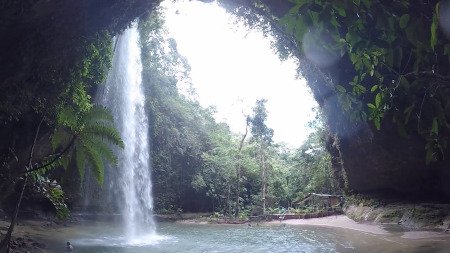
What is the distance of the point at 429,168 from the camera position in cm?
1320

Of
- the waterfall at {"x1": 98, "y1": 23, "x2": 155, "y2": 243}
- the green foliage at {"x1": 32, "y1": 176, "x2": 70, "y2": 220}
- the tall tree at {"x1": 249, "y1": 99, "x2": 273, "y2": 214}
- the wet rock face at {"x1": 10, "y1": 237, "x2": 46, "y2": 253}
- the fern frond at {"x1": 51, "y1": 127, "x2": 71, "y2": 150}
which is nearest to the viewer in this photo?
the wet rock face at {"x1": 10, "y1": 237, "x2": 46, "y2": 253}

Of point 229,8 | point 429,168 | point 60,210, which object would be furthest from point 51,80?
point 429,168

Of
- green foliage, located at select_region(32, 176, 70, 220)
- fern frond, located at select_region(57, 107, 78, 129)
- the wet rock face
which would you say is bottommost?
the wet rock face

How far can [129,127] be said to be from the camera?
2017 cm

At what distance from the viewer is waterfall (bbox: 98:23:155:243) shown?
63.1 ft

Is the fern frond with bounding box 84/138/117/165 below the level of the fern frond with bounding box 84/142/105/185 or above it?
above

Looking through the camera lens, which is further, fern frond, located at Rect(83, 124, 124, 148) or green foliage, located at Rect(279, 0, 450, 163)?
fern frond, located at Rect(83, 124, 124, 148)

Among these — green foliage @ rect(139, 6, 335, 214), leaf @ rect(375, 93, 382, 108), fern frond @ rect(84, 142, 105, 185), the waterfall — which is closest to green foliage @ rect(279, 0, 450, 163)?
leaf @ rect(375, 93, 382, 108)

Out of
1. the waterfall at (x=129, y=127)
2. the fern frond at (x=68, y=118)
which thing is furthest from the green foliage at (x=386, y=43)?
the waterfall at (x=129, y=127)

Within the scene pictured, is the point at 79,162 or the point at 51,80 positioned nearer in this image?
the point at 51,80

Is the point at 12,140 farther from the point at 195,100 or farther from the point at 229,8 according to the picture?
the point at 195,100

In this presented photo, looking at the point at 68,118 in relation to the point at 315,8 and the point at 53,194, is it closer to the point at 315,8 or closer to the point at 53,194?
the point at 53,194

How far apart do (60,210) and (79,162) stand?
130 centimetres

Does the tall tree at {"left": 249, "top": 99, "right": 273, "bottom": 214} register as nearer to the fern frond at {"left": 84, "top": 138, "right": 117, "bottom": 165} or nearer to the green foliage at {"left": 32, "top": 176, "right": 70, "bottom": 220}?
the green foliage at {"left": 32, "top": 176, "right": 70, "bottom": 220}
